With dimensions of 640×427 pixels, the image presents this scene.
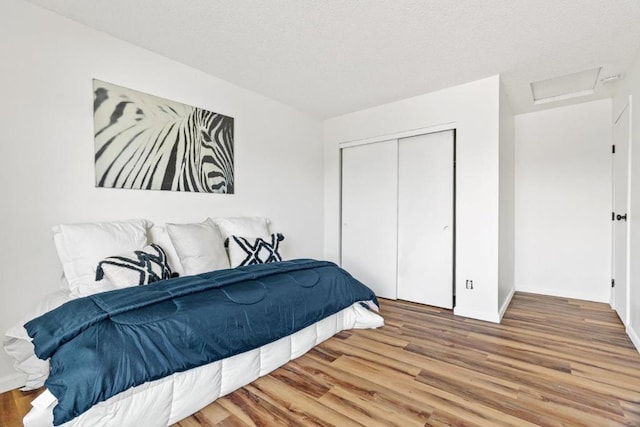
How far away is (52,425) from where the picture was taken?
1.25 meters

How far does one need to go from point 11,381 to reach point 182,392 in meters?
1.24

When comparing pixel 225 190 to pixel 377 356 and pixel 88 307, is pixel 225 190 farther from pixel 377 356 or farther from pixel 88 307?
pixel 377 356

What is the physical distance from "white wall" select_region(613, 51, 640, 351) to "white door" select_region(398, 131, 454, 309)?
55.7 inches

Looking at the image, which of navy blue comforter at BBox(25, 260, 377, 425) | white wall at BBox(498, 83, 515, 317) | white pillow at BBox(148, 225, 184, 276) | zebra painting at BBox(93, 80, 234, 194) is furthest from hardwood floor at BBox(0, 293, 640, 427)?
zebra painting at BBox(93, 80, 234, 194)

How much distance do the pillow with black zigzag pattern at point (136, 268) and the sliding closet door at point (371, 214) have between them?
8.33ft

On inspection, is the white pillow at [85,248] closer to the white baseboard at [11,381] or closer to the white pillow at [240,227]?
the white baseboard at [11,381]

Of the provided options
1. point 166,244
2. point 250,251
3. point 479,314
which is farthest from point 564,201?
point 166,244

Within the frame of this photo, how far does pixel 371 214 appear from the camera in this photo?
406cm

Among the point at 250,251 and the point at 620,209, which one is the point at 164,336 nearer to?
the point at 250,251

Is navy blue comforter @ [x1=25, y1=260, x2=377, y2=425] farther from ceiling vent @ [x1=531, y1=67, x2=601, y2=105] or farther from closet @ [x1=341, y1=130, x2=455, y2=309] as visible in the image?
ceiling vent @ [x1=531, y1=67, x2=601, y2=105]

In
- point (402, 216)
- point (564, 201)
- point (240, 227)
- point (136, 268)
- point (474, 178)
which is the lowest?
point (136, 268)

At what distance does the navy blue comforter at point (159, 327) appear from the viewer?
127 cm

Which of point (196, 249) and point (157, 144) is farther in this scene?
point (157, 144)

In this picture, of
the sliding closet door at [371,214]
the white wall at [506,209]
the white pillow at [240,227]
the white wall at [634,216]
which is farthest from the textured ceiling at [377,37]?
the white pillow at [240,227]
